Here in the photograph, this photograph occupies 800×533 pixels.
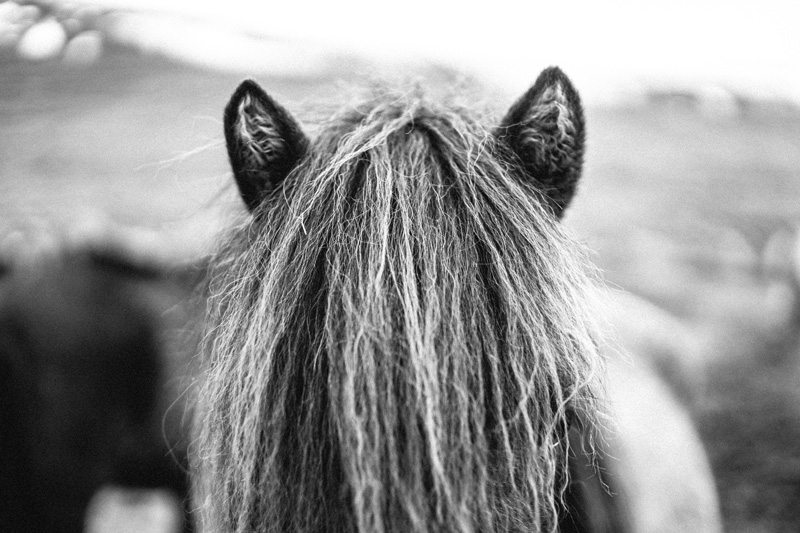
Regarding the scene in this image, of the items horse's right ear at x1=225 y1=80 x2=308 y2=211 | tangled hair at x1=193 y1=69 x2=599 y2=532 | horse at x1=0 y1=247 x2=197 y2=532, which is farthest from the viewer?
horse at x1=0 y1=247 x2=197 y2=532

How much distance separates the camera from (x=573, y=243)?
2.31ft

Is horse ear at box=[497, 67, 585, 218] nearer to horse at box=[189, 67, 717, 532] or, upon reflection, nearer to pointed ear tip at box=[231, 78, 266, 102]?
horse at box=[189, 67, 717, 532]

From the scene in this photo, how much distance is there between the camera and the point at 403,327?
554 mm

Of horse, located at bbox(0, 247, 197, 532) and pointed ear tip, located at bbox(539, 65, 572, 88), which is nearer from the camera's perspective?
pointed ear tip, located at bbox(539, 65, 572, 88)

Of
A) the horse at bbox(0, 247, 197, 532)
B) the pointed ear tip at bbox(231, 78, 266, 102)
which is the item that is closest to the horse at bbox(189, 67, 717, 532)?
the pointed ear tip at bbox(231, 78, 266, 102)

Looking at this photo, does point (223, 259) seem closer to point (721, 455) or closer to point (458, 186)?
point (458, 186)

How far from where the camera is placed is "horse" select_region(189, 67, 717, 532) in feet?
1.70

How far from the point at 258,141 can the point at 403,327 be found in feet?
0.99

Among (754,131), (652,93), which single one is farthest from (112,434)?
(754,131)

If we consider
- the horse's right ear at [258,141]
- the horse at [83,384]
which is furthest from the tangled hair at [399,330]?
the horse at [83,384]

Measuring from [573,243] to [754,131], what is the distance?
1679mm

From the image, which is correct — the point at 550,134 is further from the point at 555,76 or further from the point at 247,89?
the point at 247,89

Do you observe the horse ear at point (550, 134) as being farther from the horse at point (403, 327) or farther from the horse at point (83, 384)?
the horse at point (83, 384)

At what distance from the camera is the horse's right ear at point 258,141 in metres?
0.63
